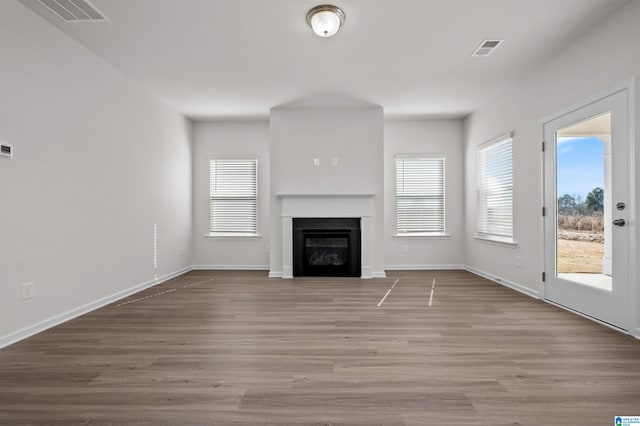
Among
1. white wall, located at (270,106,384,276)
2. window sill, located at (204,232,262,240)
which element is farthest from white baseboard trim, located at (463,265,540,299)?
window sill, located at (204,232,262,240)

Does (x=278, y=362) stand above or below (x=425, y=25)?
below

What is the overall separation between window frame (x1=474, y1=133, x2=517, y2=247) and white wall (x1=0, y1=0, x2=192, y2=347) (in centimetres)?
485

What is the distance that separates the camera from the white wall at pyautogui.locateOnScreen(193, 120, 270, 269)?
6.35 m

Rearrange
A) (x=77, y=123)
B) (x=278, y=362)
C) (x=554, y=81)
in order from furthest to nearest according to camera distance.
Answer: (x=554, y=81), (x=77, y=123), (x=278, y=362)

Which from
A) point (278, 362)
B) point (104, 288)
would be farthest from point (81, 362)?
point (104, 288)

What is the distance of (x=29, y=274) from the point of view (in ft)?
9.22

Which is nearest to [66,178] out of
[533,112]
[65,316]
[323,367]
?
[65,316]

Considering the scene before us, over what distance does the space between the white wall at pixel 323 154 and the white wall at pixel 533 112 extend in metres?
1.64

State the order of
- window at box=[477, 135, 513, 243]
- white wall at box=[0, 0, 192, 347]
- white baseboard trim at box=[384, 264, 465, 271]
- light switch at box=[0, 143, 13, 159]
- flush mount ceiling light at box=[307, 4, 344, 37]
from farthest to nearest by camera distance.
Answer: white baseboard trim at box=[384, 264, 465, 271]
window at box=[477, 135, 513, 243]
flush mount ceiling light at box=[307, 4, 344, 37]
white wall at box=[0, 0, 192, 347]
light switch at box=[0, 143, 13, 159]

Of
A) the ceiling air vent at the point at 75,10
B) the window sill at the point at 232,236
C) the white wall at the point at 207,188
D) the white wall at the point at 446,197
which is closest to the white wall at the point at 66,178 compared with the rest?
the ceiling air vent at the point at 75,10

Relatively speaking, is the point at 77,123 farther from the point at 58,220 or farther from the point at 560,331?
the point at 560,331

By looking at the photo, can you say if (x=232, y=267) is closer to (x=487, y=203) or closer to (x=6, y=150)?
(x=6, y=150)

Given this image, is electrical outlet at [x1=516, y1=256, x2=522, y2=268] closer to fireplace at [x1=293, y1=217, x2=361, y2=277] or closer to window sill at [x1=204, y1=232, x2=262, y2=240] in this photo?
fireplace at [x1=293, y1=217, x2=361, y2=277]

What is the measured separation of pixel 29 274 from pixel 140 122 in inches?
94.4
